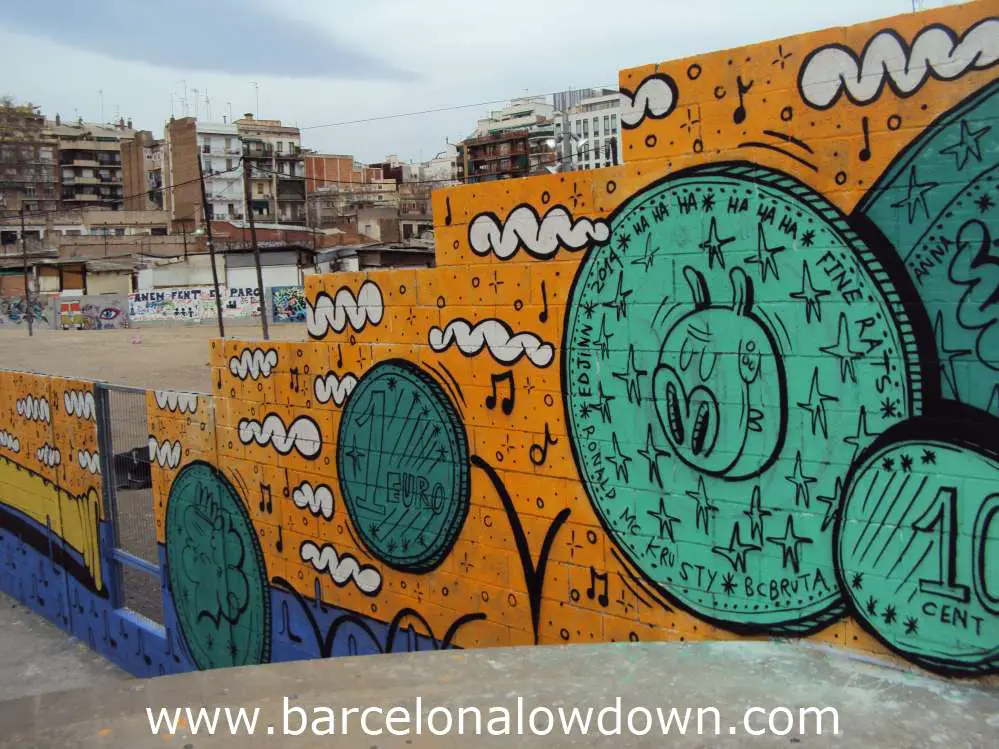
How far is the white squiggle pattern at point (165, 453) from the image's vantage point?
7.68 m

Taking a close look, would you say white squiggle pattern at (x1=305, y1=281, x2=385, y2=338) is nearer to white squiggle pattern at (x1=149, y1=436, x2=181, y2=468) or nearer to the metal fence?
white squiggle pattern at (x1=149, y1=436, x2=181, y2=468)

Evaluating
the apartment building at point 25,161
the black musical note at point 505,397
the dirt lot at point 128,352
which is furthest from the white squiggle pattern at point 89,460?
the apartment building at point 25,161

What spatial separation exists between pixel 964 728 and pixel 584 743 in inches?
51.0

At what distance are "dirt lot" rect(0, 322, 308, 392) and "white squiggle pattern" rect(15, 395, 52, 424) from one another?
34.8ft

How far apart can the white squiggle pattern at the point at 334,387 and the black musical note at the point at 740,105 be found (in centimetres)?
293

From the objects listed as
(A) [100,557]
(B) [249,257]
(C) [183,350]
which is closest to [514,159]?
(B) [249,257]

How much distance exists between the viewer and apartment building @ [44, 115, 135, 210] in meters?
104

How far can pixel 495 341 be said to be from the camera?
495 centimetres

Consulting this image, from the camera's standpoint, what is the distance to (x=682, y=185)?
410 cm

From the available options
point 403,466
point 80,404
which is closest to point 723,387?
point 403,466

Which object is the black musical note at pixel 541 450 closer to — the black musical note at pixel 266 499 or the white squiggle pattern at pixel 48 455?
the black musical note at pixel 266 499

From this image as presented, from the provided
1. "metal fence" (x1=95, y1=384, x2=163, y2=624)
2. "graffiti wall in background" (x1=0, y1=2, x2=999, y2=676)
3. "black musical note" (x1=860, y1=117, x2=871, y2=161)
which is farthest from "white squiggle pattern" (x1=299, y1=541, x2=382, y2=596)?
"black musical note" (x1=860, y1=117, x2=871, y2=161)

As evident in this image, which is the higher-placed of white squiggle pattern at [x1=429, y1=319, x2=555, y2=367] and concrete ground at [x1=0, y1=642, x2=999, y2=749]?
white squiggle pattern at [x1=429, y1=319, x2=555, y2=367]

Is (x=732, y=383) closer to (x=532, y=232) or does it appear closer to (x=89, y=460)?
(x=532, y=232)
